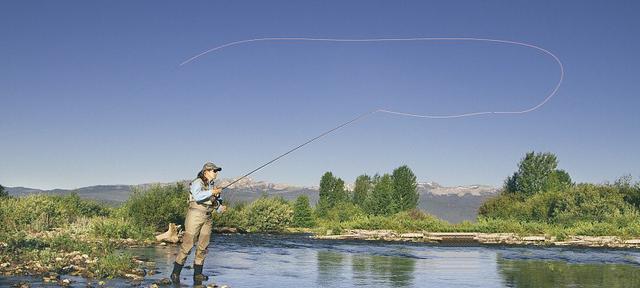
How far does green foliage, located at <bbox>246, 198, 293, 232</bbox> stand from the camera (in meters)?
41.4

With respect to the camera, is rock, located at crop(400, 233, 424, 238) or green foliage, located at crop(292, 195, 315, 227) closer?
rock, located at crop(400, 233, 424, 238)

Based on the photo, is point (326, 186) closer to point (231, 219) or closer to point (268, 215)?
point (268, 215)

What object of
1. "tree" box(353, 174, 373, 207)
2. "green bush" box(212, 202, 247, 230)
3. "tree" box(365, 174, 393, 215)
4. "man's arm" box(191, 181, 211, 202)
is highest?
"tree" box(353, 174, 373, 207)

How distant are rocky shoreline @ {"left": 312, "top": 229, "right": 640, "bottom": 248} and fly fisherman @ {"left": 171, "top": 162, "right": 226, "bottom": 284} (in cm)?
2324

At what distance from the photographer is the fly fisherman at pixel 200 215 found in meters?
10.7

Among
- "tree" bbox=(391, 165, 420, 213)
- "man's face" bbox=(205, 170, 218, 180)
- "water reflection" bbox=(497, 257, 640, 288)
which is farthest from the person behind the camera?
"tree" bbox=(391, 165, 420, 213)

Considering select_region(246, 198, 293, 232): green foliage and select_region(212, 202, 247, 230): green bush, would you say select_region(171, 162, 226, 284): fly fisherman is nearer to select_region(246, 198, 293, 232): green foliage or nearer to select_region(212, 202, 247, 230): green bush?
select_region(212, 202, 247, 230): green bush

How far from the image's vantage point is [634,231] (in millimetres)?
36031

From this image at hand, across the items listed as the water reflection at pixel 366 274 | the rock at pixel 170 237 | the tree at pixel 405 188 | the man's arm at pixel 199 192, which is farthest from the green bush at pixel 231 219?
the tree at pixel 405 188

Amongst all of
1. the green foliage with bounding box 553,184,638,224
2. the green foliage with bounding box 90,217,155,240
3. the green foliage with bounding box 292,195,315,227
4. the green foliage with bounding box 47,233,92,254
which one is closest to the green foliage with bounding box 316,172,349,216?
the green foliage with bounding box 292,195,315,227

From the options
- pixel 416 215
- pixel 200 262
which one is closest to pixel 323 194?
pixel 416 215

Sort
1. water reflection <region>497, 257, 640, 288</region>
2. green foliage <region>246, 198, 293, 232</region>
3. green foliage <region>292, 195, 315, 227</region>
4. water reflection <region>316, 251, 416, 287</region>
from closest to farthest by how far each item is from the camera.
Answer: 1. water reflection <region>316, 251, 416, 287</region>
2. water reflection <region>497, 257, 640, 288</region>
3. green foliage <region>246, 198, 293, 232</region>
4. green foliage <region>292, 195, 315, 227</region>

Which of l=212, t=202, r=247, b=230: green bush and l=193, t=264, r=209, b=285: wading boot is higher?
l=212, t=202, r=247, b=230: green bush

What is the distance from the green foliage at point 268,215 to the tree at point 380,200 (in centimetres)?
3004
